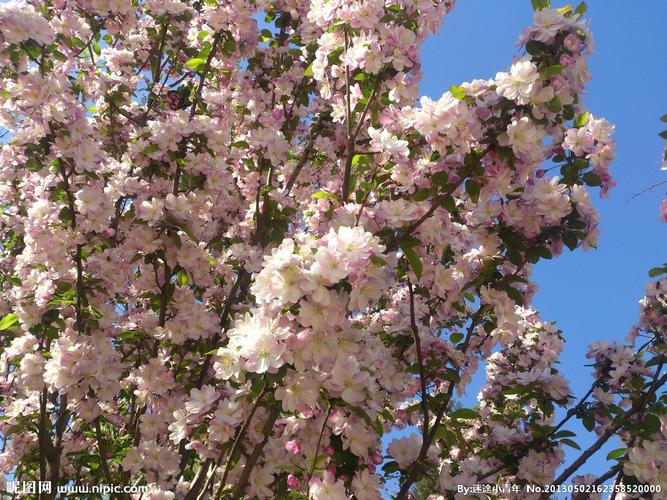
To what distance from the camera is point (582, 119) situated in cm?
273

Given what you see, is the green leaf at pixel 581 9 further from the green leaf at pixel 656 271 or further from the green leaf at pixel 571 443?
the green leaf at pixel 571 443

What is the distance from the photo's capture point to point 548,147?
8.82 feet

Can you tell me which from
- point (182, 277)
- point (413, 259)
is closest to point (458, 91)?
point (413, 259)

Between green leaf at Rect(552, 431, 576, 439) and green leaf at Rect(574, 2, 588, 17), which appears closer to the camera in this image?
green leaf at Rect(574, 2, 588, 17)

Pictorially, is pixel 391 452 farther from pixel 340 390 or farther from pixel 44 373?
pixel 44 373

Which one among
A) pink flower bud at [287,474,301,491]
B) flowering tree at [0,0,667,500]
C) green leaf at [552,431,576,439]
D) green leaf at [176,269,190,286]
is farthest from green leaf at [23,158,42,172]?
green leaf at [552,431,576,439]

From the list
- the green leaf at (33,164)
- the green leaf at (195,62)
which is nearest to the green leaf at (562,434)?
the green leaf at (33,164)

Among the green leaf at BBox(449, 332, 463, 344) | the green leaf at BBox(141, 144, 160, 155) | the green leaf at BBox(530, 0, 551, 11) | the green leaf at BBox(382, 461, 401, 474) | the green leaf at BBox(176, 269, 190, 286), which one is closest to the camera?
the green leaf at BBox(530, 0, 551, 11)

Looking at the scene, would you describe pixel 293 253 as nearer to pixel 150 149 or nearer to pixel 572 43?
pixel 572 43

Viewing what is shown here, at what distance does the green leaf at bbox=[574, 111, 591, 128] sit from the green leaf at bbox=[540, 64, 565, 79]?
487 mm

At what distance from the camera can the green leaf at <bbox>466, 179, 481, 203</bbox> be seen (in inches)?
97.7

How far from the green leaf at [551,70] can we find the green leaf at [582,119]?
487mm

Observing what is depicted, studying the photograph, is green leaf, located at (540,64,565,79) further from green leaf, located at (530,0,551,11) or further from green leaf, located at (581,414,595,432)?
green leaf, located at (581,414,595,432)

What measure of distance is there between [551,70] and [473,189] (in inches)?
21.0
